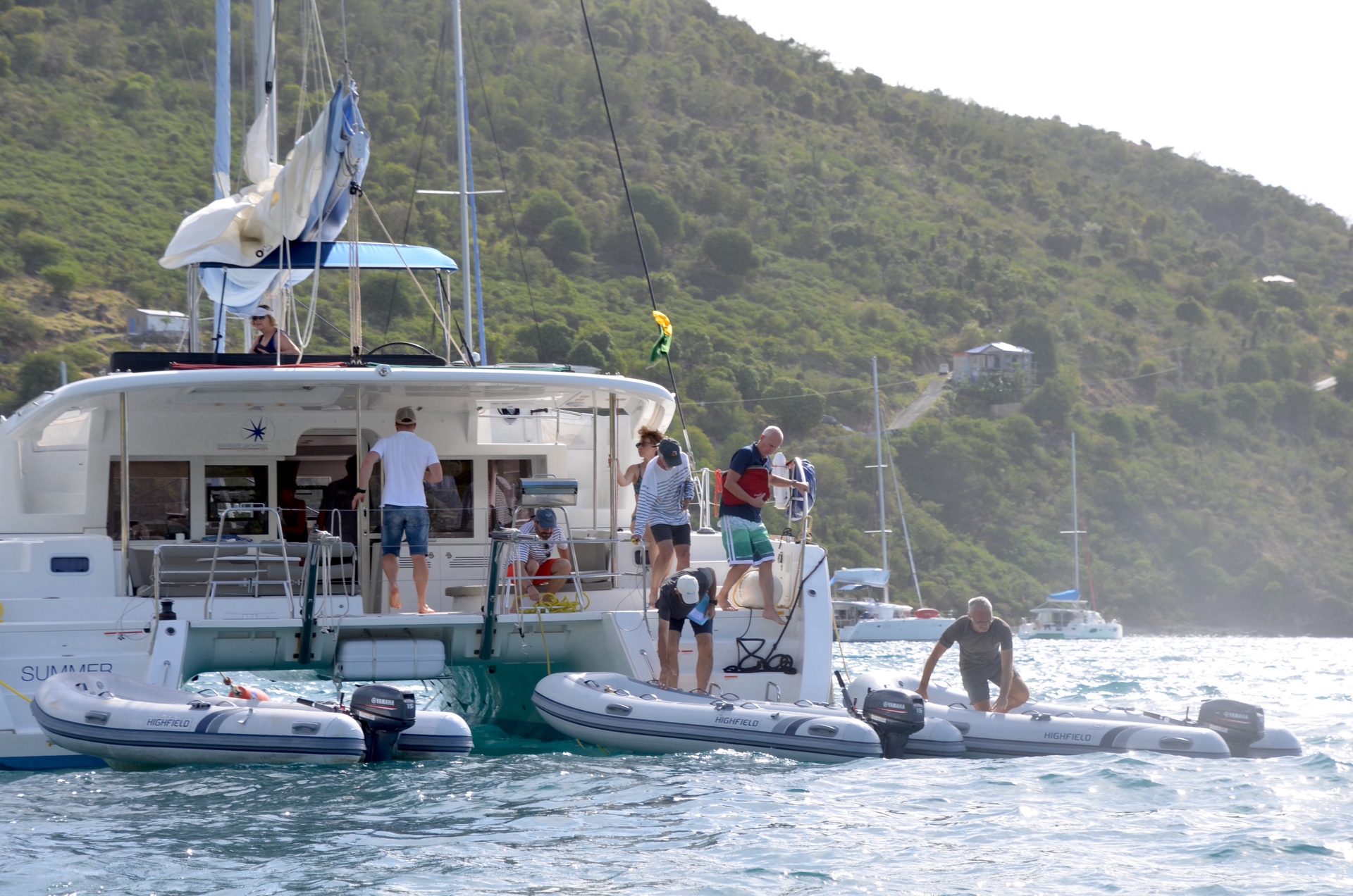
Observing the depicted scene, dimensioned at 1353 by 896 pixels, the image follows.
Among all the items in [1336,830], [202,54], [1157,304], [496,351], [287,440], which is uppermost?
[202,54]

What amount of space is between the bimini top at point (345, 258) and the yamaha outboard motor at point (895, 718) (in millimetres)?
4897

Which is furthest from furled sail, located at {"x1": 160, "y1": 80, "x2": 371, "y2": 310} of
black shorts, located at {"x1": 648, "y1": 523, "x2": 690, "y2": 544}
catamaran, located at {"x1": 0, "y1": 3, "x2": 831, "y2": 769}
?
black shorts, located at {"x1": 648, "y1": 523, "x2": 690, "y2": 544}

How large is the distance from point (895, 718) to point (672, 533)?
6.38 ft

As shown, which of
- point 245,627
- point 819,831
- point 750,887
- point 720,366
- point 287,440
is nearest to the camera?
point 750,887

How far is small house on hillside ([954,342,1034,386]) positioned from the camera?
6391 centimetres

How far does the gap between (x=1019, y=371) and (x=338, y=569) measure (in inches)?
2222

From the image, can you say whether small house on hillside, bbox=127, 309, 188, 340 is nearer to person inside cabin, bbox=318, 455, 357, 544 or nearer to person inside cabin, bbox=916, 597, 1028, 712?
person inside cabin, bbox=318, 455, 357, 544

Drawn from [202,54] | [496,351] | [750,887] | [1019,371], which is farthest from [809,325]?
[750,887]

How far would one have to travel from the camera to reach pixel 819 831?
7.71 metres

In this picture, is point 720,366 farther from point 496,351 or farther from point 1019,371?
point 1019,371

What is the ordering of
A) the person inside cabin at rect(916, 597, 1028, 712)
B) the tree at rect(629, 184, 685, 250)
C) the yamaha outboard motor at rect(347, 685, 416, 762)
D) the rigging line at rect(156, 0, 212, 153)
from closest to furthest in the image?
the yamaha outboard motor at rect(347, 685, 416, 762)
the person inside cabin at rect(916, 597, 1028, 712)
the rigging line at rect(156, 0, 212, 153)
the tree at rect(629, 184, 685, 250)

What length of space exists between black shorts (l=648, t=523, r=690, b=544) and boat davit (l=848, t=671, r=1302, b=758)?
1.57 metres

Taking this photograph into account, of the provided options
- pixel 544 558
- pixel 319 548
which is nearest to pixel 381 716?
pixel 319 548

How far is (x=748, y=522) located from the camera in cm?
1072
